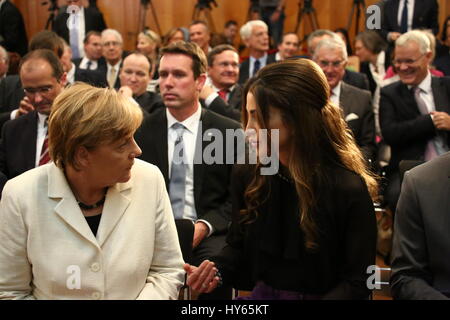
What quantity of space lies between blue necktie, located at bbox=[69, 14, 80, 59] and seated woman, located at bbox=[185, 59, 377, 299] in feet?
18.8

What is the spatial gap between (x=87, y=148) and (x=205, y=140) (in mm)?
1254

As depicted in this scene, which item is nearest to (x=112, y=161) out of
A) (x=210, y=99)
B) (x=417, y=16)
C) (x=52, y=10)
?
(x=210, y=99)

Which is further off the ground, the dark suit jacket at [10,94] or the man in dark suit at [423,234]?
the dark suit jacket at [10,94]

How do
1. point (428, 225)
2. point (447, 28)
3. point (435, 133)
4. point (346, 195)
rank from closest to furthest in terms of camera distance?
point (428, 225) → point (346, 195) → point (435, 133) → point (447, 28)

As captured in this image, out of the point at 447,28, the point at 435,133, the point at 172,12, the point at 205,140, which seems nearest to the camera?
the point at 205,140

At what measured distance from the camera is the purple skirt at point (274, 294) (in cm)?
167

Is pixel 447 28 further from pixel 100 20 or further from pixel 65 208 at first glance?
pixel 65 208

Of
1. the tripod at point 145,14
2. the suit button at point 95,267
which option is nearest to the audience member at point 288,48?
the tripod at point 145,14

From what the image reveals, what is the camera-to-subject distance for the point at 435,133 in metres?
3.41

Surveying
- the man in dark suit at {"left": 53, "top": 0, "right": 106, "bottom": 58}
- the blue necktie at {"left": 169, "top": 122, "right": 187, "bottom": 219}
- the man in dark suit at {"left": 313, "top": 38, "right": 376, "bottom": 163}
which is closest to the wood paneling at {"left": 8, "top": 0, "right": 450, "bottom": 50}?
the man in dark suit at {"left": 53, "top": 0, "right": 106, "bottom": 58}

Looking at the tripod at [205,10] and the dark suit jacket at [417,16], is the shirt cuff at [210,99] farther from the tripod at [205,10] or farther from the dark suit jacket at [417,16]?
the tripod at [205,10]
